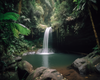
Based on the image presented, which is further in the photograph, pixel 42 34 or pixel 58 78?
pixel 42 34

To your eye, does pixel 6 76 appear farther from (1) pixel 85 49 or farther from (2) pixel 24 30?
(1) pixel 85 49

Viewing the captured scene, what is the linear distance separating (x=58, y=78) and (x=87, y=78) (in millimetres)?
1508

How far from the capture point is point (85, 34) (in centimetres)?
883

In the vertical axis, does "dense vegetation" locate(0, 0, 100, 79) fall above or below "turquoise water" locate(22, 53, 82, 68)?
above

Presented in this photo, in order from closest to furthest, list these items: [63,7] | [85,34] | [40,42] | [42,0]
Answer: [85,34], [63,7], [40,42], [42,0]

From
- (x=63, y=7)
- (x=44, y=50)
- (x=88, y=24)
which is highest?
(x=63, y=7)

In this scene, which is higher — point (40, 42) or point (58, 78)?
point (40, 42)

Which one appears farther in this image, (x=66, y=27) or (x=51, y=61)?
(x=66, y=27)

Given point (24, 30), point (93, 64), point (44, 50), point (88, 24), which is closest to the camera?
point (24, 30)

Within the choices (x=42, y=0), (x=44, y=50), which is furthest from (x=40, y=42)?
(x=42, y=0)

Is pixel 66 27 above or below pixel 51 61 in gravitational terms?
above

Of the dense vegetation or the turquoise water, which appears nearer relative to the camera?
the dense vegetation

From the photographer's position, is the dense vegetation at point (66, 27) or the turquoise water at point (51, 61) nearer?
the dense vegetation at point (66, 27)

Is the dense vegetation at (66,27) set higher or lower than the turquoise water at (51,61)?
higher
